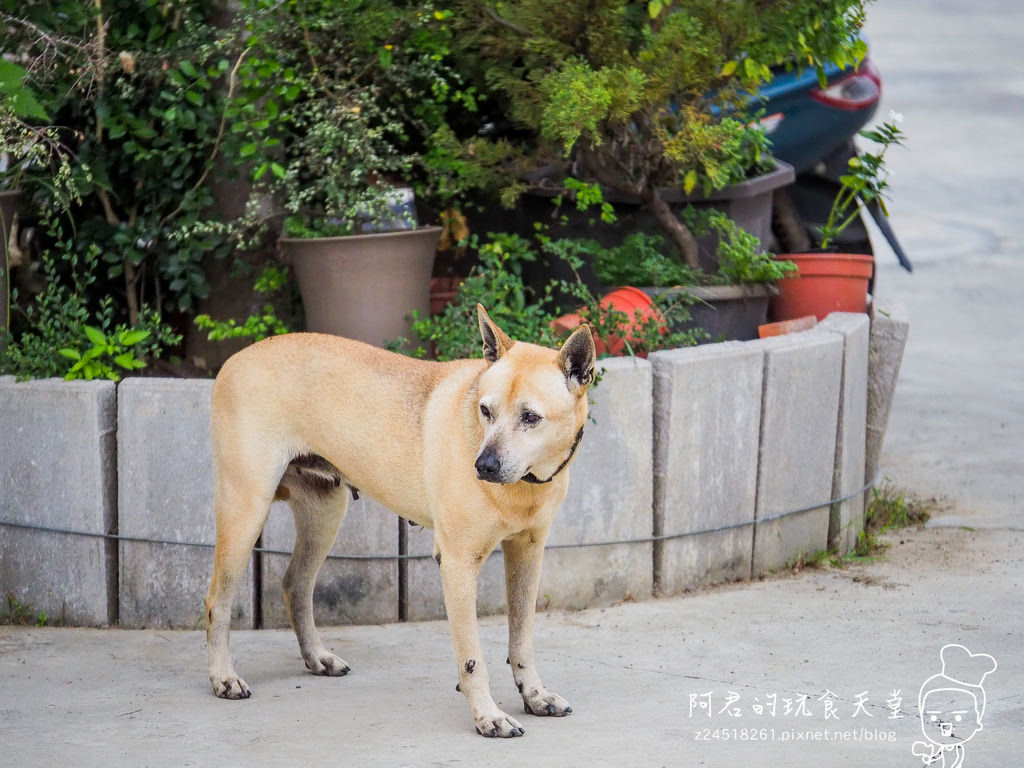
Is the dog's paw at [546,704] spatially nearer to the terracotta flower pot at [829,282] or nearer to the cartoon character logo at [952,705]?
the cartoon character logo at [952,705]

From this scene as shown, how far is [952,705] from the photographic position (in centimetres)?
400

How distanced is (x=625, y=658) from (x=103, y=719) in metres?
1.76

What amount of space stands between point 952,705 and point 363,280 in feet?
9.82

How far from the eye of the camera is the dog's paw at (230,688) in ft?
13.8

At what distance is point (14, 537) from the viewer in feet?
16.4

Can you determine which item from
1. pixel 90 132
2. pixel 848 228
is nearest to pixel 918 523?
pixel 848 228

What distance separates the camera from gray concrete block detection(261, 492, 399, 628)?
4.92m

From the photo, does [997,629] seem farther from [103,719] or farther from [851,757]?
[103,719]

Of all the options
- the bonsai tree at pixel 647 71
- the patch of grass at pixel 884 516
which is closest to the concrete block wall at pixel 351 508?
the patch of grass at pixel 884 516

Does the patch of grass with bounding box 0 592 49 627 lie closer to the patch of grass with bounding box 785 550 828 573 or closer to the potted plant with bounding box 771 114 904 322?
the patch of grass with bounding box 785 550 828 573

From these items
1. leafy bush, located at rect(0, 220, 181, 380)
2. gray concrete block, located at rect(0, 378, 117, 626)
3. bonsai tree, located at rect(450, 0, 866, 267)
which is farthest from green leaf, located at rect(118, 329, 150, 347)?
bonsai tree, located at rect(450, 0, 866, 267)

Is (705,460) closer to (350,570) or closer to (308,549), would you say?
(350,570)

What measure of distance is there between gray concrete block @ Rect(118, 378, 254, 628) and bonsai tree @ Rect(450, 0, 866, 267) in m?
2.05

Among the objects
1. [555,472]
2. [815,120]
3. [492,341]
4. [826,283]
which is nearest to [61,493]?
[492,341]
